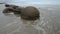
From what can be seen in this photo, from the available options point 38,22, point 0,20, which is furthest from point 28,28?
point 0,20

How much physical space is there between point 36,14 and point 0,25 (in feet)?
3.10

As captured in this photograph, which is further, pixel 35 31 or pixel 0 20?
pixel 0 20

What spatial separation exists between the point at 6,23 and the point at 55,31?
3.23 ft

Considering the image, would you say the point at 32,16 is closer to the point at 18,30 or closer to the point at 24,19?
the point at 24,19

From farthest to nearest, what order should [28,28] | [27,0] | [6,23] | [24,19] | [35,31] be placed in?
[27,0]
[24,19]
[6,23]
[28,28]
[35,31]

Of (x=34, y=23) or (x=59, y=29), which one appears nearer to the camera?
(x=59, y=29)

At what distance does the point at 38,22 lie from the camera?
3.37m

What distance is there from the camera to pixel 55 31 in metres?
2.79

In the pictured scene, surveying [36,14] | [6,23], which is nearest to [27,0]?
[36,14]

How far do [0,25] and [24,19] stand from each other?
640 mm

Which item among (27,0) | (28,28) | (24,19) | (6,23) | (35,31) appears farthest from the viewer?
(27,0)

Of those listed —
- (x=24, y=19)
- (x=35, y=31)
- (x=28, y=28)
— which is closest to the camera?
(x=35, y=31)

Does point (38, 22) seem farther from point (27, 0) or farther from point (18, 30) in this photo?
point (27, 0)

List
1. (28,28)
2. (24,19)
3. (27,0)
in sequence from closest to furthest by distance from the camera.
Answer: (28,28) → (24,19) → (27,0)
